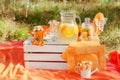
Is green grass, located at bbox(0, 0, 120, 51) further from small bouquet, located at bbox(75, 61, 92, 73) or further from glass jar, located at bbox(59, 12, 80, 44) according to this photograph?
small bouquet, located at bbox(75, 61, 92, 73)

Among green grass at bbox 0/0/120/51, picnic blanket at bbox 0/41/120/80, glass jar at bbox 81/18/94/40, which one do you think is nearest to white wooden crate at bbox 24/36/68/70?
picnic blanket at bbox 0/41/120/80

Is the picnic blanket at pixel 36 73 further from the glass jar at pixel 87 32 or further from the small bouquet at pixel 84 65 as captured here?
the glass jar at pixel 87 32

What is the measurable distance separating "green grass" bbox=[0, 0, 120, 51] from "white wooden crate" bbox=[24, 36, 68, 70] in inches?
26.9

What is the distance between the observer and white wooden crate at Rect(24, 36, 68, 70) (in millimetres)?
2020

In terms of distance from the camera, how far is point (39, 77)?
198 cm

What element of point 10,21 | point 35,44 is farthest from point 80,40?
point 10,21

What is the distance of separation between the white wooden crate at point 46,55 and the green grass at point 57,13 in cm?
68

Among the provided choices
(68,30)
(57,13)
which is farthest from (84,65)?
(57,13)

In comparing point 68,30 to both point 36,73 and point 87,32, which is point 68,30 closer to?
point 87,32

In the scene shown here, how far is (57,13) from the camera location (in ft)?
8.91

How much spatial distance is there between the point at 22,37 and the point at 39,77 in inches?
31.2

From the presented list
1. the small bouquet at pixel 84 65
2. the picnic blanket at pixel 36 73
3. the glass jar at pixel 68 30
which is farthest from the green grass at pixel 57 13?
the small bouquet at pixel 84 65

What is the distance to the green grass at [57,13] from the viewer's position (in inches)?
106

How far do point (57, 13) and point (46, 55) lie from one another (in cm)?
74
